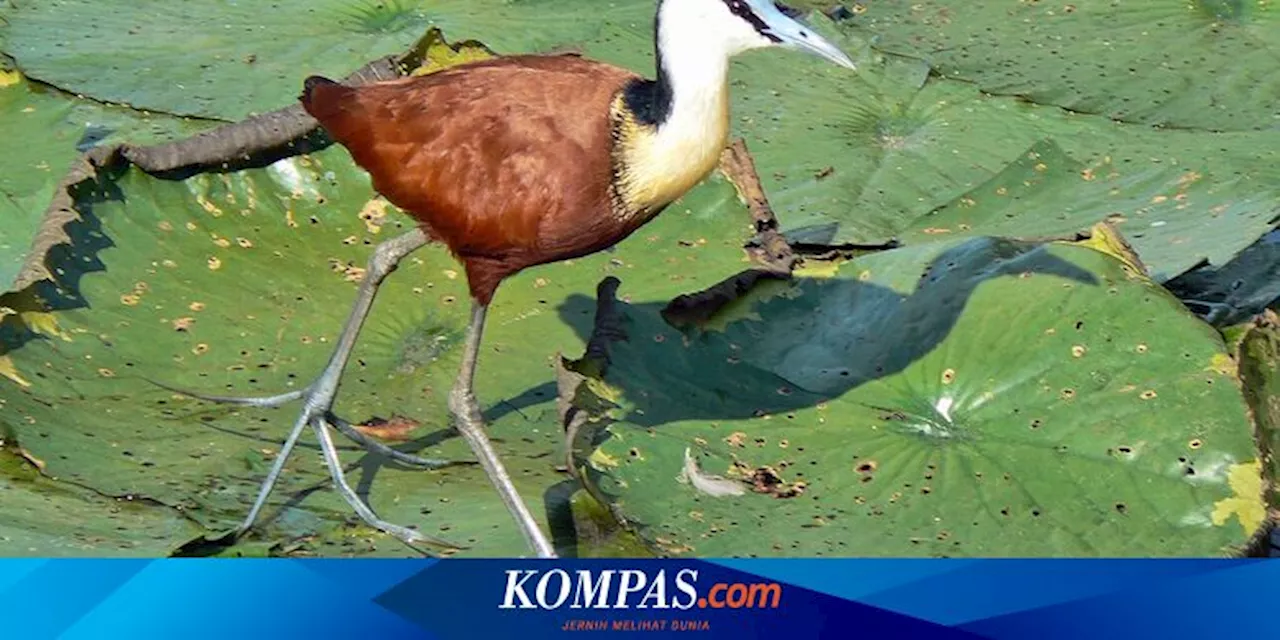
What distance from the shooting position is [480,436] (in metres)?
3.16

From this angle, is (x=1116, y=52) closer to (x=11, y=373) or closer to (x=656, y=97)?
(x=656, y=97)

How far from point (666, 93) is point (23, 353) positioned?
1245 mm

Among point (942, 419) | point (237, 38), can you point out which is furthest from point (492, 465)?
point (237, 38)

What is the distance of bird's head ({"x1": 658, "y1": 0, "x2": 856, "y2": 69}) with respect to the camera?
2973mm

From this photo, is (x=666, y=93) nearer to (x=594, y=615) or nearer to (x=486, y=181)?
(x=486, y=181)

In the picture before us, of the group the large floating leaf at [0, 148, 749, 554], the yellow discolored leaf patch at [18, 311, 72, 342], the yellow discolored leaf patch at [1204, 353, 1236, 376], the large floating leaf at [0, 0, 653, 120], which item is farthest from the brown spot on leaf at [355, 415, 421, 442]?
the yellow discolored leaf patch at [1204, 353, 1236, 376]

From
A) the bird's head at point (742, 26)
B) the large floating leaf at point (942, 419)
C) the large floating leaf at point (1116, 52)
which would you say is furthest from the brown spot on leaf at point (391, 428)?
the large floating leaf at point (1116, 52)

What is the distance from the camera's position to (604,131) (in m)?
3.09

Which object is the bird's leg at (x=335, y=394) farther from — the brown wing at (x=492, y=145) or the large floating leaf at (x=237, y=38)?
the large floating leaf at (x=237, y=38)

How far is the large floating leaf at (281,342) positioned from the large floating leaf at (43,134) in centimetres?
39

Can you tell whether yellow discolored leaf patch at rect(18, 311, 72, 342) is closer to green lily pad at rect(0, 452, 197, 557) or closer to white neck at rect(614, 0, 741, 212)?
green lily pad at rect(0, 452, 197, 557)

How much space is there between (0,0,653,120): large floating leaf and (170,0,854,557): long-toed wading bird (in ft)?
3.57

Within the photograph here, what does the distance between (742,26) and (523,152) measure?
1.42 feet

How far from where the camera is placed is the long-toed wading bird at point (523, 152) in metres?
3.02
